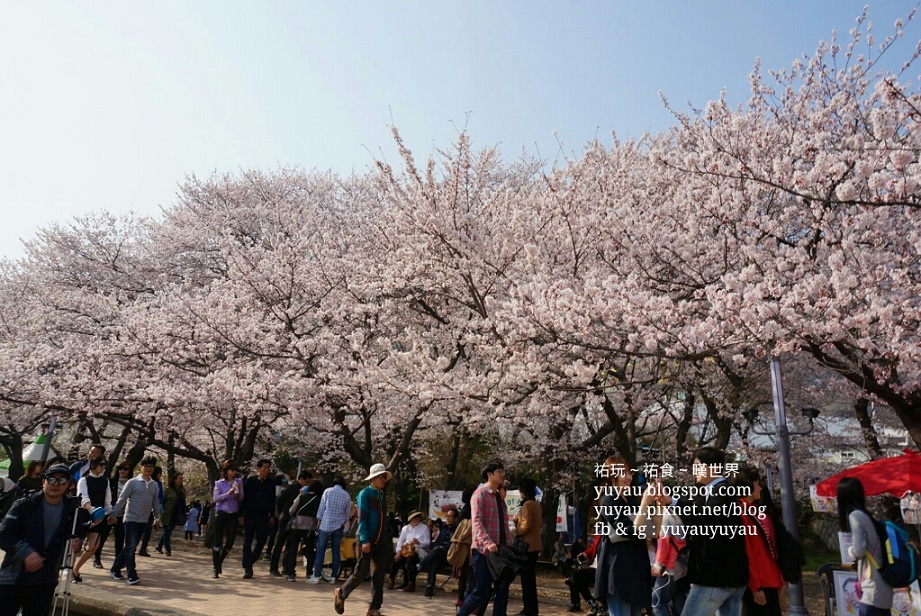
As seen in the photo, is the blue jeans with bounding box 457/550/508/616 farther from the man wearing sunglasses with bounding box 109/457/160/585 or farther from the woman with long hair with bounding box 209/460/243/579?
the woman with long hair with bounding box 209/460/243/579

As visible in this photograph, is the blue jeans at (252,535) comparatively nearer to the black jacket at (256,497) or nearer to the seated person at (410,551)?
the black jacket at (256,497)

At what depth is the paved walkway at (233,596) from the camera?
270 inches

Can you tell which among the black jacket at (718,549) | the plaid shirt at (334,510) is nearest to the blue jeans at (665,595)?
the black jacket at (718,549)

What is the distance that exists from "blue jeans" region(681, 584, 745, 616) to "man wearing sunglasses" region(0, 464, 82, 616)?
14.9 ft

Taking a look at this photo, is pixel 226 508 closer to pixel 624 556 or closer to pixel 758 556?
pixel 624 556

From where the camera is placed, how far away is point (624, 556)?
16.3ft

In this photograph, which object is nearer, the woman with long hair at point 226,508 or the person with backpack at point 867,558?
the person with backpack at point 867,558

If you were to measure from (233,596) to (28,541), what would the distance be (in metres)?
3.71

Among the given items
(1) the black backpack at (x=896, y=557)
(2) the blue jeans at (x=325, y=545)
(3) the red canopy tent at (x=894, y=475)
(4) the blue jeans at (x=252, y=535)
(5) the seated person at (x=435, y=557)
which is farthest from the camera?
(4) the blue jeans at (x=252, y=535)

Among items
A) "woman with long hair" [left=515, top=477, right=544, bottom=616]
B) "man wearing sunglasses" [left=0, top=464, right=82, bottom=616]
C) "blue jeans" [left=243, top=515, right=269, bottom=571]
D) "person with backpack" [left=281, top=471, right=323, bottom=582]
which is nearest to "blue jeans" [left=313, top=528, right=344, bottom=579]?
"person with backpack" [left=281, top=471, right=323, bottom=582]

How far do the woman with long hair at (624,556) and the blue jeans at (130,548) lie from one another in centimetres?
640

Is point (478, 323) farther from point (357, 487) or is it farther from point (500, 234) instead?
point (357, 487)

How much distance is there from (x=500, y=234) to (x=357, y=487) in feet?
69.2

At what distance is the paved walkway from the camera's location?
6863 mm
